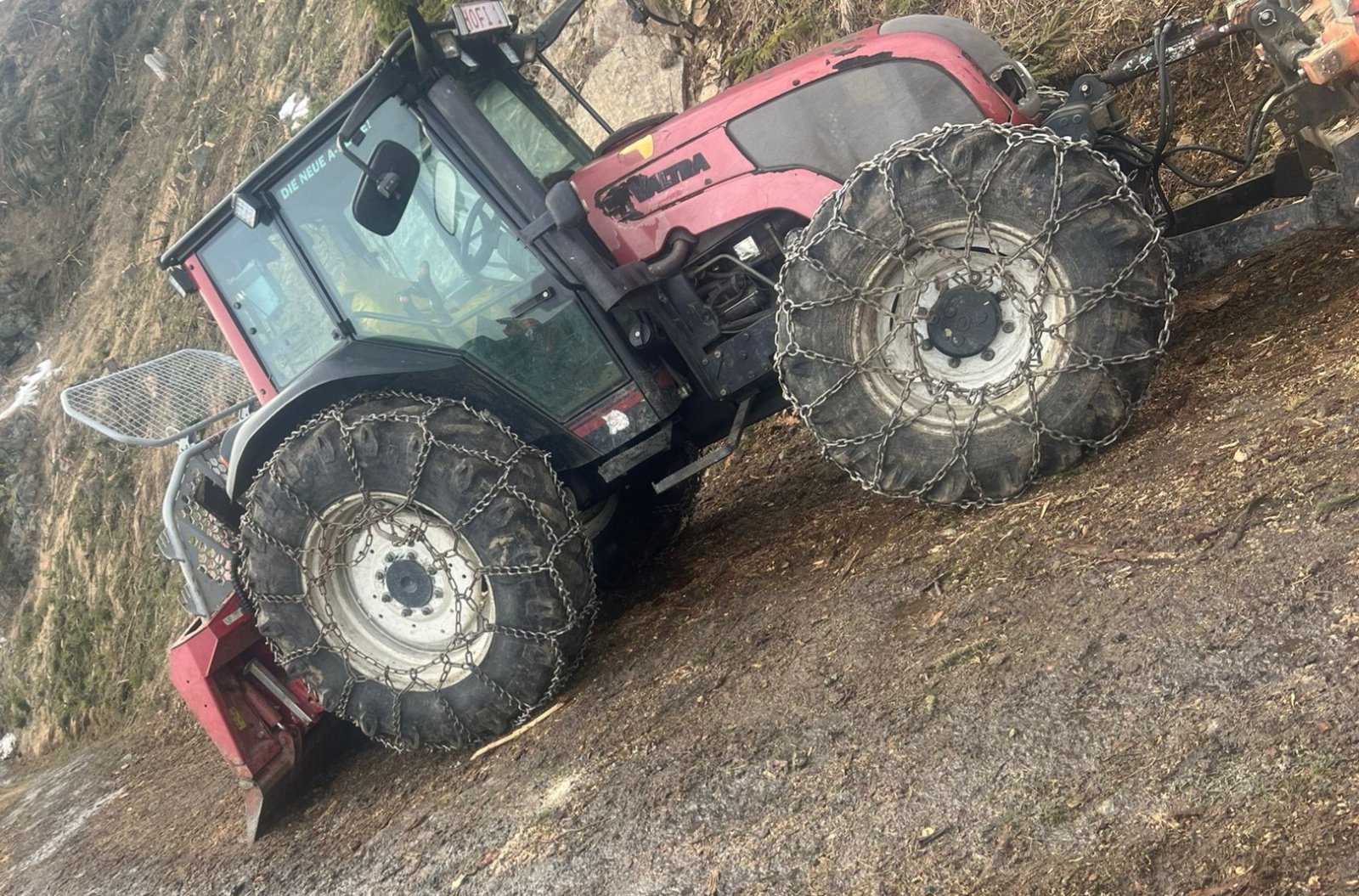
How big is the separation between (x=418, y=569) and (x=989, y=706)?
7.15 ft

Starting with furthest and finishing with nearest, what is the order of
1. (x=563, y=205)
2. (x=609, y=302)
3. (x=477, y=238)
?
(x=477, y=238) < (x=609, y=302) < (x=563, y=205)

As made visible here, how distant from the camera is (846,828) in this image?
2.38 meters

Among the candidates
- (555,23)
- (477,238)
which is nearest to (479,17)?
(555,23)

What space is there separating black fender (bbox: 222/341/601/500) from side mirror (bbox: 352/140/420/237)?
0.47 metres

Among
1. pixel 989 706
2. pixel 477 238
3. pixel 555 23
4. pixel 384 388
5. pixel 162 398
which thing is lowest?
pixel 989 706

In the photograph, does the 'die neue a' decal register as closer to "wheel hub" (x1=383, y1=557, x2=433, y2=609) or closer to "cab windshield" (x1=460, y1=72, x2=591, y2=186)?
"cab windshield" (x1=460, y1=72, x2=591, y2=186)

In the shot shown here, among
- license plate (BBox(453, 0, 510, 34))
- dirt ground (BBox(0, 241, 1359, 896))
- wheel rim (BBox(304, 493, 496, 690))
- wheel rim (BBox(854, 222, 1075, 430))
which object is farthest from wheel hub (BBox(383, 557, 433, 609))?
license plate (BBox(453, 0, 510, 34))

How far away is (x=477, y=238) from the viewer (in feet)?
12.5

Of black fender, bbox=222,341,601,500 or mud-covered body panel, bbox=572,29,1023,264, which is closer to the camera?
mud-covered body panel, bbox=572,29,1023,264

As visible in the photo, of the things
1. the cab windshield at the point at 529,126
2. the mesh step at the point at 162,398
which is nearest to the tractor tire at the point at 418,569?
the mesh step at the point at 162,398

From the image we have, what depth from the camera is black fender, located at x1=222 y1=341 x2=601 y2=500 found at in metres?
3.81

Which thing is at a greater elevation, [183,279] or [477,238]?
[183,279]

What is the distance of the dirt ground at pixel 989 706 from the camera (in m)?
2.00

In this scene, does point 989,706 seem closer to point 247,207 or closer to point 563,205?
point 563,205
